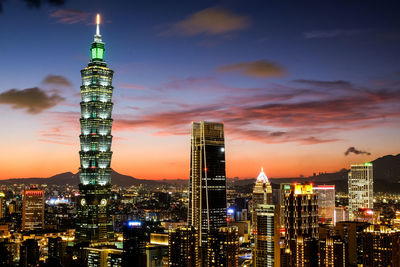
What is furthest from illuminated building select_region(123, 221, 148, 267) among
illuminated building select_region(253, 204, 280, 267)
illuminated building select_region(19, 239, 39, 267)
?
→ illuminated building select_region(253, 204, 280, 267)

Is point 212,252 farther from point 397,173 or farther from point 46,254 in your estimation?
point 397,173

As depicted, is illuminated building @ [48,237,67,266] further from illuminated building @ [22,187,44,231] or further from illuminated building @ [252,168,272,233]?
illuminated building @ [22,187,44,231]

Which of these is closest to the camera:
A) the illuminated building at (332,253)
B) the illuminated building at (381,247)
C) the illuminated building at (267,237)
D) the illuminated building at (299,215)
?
the illuminated building at (381,247)

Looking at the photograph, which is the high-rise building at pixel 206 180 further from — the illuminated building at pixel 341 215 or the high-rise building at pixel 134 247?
the illuminated building at pixel 341 215

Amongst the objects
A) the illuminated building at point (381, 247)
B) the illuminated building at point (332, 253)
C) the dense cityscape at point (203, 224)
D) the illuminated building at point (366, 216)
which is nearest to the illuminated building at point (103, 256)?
the dense cityscape at point (203, 224)

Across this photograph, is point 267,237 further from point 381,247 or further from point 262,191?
point 262,191
